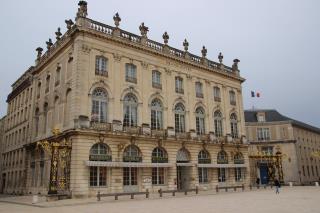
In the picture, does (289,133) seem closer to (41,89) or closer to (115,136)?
(115,136)

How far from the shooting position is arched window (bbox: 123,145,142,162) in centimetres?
2609

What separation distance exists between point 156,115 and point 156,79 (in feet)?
11.1

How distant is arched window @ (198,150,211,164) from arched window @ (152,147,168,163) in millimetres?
4443

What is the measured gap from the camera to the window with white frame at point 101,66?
26578 mm

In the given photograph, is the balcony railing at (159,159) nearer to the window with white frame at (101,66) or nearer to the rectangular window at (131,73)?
the rectangular window at (131,73)

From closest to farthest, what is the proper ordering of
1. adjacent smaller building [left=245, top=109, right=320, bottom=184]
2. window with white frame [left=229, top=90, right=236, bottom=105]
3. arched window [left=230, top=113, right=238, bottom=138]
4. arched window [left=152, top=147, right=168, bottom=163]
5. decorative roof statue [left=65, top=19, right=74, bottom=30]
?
decorative roof statue [left=65, top=19, right=74, bottom=30], arched window [left=152, top=147, right=168, bottom=163], arched window [left=230, top=113, right=238, bottom=138], window with white frame [left=229, top=90, right=236, bottom=105], adjacent smaller building [left=245, top=109, right=320, bottom=184]

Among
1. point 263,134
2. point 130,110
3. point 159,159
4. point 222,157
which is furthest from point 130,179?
point 263,134

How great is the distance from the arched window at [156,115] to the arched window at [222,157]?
26.1 feet

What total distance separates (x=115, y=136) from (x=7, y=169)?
70.9ft

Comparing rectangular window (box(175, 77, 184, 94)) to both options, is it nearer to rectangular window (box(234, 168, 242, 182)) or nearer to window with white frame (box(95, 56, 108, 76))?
window with white frame (box(95, 56, 108, 76))

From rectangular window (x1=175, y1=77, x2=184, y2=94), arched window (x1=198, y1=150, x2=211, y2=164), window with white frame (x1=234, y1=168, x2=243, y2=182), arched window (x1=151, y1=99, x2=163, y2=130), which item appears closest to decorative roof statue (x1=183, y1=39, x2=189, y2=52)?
rectangular window (x1=175, y1=77, x2=184, y2=94)

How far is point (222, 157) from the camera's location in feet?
113

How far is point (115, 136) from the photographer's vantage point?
2566 cm

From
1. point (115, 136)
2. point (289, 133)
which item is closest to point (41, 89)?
point (115, 136)
